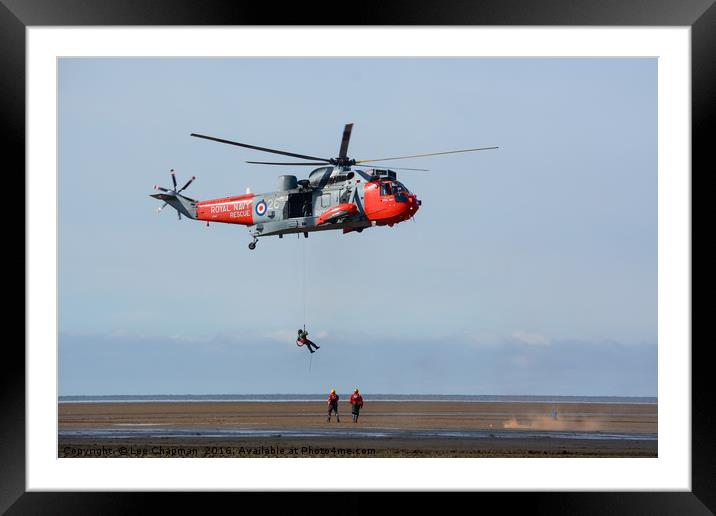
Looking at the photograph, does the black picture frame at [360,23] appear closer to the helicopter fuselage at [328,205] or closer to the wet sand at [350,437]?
the wet sand at [350,437]

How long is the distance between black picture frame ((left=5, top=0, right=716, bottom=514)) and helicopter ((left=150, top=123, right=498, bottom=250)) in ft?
43.3

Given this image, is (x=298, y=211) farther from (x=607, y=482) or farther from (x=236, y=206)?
(x=607, y=482)

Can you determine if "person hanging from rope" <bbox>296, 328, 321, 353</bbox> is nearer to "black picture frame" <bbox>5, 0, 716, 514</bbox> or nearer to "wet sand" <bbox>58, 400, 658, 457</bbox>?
"wet sand" <bbox>58, 400, 658, 457</bbox>

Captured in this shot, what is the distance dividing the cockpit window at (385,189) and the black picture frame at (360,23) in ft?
50.1

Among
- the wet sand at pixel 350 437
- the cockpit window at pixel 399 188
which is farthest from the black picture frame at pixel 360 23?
the cockpit window at pixel 399 188

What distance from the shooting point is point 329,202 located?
33281 mm

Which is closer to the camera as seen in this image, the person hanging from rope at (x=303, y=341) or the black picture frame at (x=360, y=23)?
the black picture frame at (x=360, y=23)

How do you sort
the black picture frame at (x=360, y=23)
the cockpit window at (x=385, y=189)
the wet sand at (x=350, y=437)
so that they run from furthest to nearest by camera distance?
the cockpit window at (x=385, y=189) → the wet sand at (x=350, y=437) → the black picture frame at (x=360, y=23)

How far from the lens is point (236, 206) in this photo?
35969 mm

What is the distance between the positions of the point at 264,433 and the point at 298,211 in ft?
23.7

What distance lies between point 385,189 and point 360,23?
50.7ft

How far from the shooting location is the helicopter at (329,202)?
32375mm

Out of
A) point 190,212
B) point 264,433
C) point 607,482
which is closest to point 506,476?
point 607,482

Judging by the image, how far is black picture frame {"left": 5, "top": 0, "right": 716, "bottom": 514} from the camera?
16.9 m
